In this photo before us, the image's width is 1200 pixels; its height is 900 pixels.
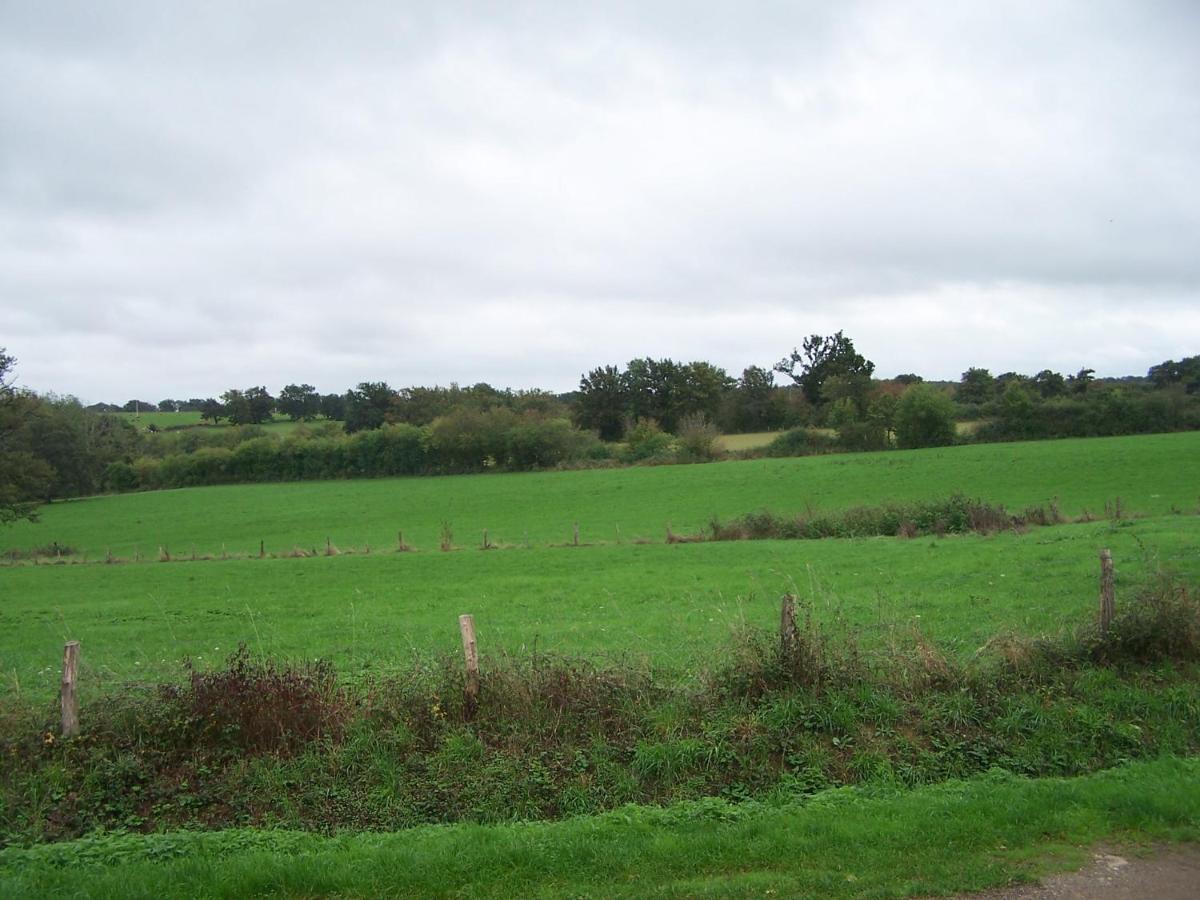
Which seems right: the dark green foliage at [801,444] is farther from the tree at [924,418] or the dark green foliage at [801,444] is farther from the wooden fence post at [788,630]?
the wooden fence post at [788,630]

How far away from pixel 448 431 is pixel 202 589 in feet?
214

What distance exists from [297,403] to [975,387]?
415 ft

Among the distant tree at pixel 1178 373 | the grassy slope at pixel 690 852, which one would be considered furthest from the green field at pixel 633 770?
the distant tree at pixel 1178 373

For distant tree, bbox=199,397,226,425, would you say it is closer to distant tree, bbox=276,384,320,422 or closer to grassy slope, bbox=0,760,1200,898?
distant tree, bbox=276,384,320,422

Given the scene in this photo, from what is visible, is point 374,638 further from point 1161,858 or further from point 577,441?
point 577,441

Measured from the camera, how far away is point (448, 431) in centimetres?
9531

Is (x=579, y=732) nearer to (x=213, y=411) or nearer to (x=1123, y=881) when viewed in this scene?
(x=1123, y=881)

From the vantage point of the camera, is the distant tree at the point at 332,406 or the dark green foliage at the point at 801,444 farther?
the distant tree at the point at 332,406

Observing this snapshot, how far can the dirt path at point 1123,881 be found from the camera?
5.68 meters

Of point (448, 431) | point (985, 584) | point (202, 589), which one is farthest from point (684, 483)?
point (985, 584)

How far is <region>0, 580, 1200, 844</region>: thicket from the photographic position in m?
8.06

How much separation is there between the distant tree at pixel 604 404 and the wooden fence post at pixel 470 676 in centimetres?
10713

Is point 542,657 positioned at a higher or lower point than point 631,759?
higher

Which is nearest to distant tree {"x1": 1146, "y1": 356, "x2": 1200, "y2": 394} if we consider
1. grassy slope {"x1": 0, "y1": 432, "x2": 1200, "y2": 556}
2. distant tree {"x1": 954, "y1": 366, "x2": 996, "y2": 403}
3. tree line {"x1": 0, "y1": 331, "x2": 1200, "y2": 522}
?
tree line {"x1": 0, "y1": 331, "x2": 1200, "y2": 522}
